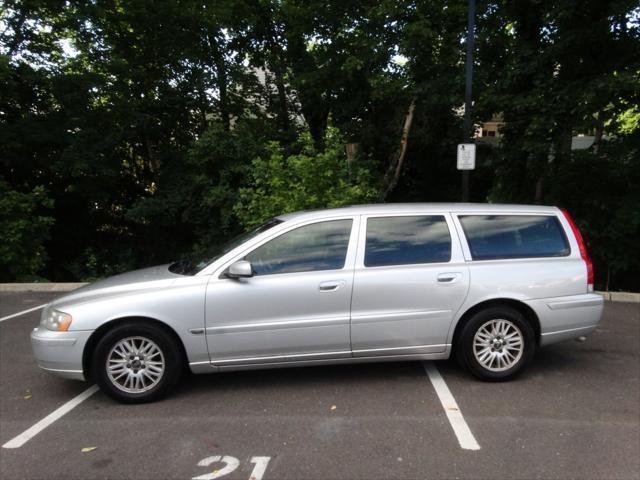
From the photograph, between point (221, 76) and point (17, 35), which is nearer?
point (17, 35)

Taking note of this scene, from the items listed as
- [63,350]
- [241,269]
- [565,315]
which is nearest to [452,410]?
[565,315]

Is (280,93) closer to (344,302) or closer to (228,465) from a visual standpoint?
(344,302)

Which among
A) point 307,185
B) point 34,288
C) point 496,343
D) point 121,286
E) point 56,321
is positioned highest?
point 307,185

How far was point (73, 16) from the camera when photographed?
1204 centimetres

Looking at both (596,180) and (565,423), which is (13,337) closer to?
(565,423)

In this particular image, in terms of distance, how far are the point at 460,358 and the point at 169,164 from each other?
11.5 meters

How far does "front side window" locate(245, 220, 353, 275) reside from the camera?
419 cm

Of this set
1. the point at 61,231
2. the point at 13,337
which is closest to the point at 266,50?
the point at 61,231

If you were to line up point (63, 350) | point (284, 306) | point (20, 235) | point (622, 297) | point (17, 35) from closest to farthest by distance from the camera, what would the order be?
point (63, 350) < point (284, 306) < point (622, 297) < point (20, 235) < point (17, 35)

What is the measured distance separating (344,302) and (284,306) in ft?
1.68

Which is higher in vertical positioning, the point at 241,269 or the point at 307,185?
the point at 307,185

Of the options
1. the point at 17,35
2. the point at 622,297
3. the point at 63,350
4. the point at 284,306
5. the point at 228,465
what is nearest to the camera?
the point at 228,465

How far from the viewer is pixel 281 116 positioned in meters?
15.3

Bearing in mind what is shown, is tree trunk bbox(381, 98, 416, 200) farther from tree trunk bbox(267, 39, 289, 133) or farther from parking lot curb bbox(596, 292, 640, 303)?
parking lot curb bbox(596, 292, 640, 303)
